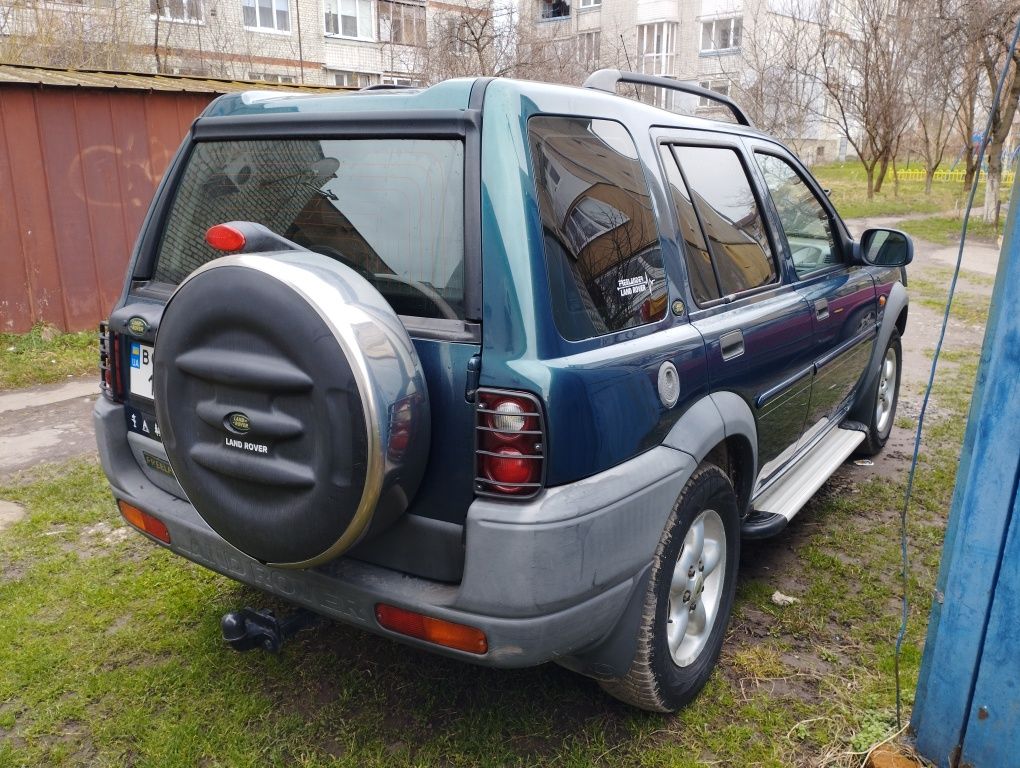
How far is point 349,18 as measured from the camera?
3316cm

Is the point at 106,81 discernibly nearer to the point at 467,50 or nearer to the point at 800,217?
the point at 800,217

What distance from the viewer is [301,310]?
2.04 meters

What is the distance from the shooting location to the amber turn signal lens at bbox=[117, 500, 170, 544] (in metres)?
2.80

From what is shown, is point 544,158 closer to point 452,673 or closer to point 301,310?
point 301,310

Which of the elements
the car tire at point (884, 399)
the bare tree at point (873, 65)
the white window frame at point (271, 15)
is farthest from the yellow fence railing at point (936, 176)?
the car tire at point (884, 399)

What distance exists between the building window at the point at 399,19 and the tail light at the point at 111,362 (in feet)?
96.0

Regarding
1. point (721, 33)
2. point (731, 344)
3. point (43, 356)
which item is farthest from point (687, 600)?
point (721, 33)

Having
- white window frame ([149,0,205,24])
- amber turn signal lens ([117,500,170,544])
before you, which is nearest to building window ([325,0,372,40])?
white window frame ([149,0,205,24])

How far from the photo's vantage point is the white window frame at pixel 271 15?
2925 centimetres

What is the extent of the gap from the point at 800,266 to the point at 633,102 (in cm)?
146

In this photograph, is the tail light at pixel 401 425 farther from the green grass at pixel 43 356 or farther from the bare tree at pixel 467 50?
the bare tree at pixel 467 50

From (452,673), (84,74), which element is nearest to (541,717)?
(452,673)

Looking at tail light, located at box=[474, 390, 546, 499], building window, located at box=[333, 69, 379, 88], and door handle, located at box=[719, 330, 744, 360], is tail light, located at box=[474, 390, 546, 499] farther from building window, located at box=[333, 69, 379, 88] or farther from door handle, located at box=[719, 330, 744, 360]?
building window, located at box=[333, 69, 379, 88]

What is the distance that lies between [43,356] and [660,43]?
133ft
